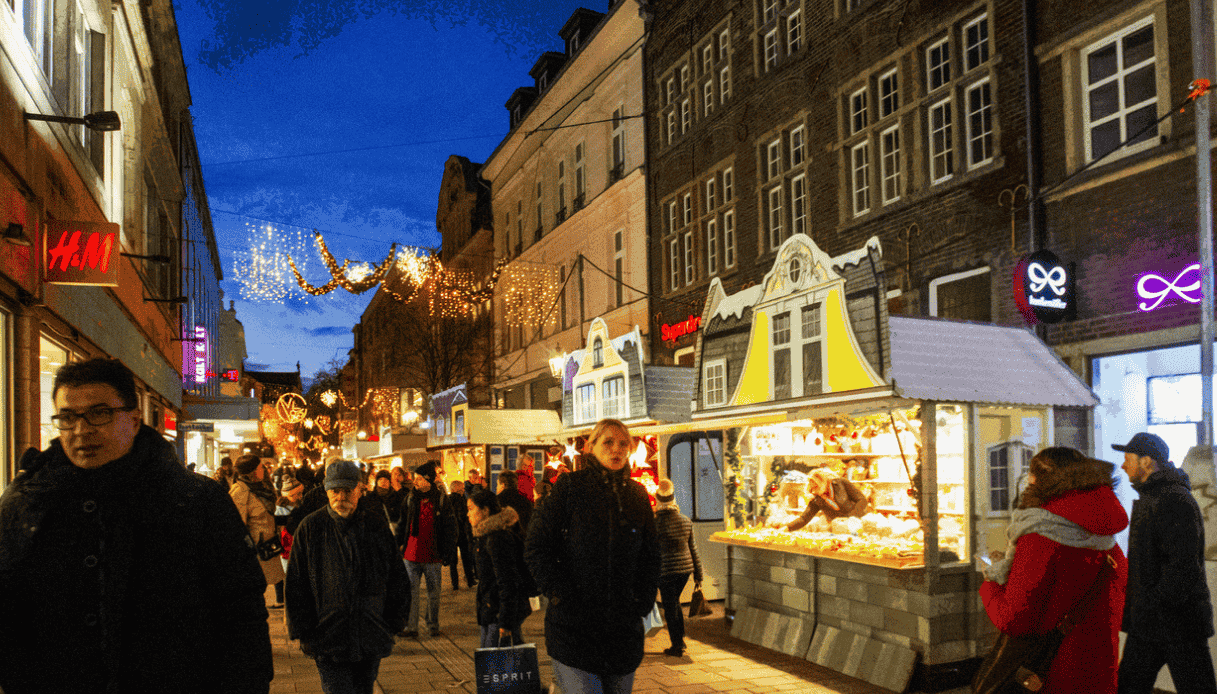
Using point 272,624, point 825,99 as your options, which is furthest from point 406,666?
point 825,99

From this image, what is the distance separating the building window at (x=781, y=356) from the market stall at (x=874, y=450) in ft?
0.06

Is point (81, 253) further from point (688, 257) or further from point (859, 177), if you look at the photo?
point (688, 257)

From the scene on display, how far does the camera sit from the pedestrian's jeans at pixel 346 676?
5363mm

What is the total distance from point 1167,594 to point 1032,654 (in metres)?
2.81

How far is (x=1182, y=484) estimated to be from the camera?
604cm

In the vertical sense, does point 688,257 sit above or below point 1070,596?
above

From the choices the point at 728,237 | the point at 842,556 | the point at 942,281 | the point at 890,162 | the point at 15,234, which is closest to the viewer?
the point at 15,234

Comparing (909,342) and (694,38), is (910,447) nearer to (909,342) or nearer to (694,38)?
(909,342)

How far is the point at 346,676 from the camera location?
17.7 ft

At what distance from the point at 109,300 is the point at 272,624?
206 inches

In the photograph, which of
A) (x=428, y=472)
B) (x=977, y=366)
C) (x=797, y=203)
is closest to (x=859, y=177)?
(x=797, y=203)

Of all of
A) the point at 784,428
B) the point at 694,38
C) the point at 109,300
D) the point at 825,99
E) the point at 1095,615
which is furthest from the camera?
the point at 694,38

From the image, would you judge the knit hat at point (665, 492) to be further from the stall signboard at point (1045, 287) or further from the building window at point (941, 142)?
the building window at point (941, 142)

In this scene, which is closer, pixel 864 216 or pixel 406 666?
pixel 406 666
